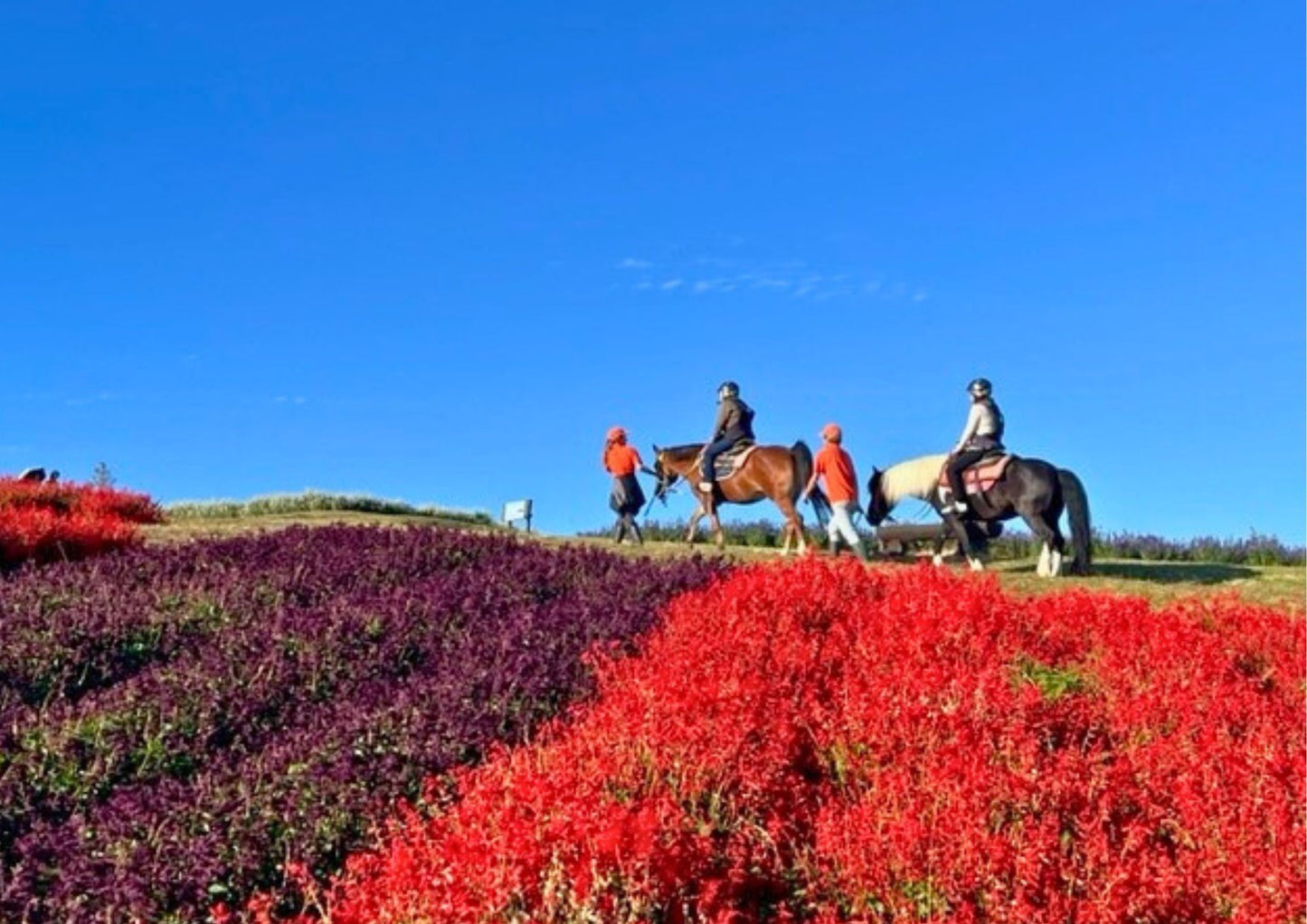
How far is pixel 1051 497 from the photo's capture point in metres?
16.5

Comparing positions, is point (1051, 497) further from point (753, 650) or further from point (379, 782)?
point (379, 782)

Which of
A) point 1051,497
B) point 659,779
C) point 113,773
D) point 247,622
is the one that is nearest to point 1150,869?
point 659,779

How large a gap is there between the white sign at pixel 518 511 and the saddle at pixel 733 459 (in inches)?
221

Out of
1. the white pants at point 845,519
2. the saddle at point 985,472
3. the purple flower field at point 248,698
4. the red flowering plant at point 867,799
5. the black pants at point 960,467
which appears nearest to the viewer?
the red flowering plant at point 867,799

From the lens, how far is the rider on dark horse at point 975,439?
17.6 meters

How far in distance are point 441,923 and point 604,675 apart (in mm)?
3197

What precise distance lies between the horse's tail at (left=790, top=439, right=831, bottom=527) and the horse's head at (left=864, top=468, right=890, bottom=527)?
→ 1531 millimetres

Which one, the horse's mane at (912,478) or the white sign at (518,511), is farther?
the white sign at (518,511)

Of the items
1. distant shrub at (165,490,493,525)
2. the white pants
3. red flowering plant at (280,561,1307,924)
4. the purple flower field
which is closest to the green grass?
distant shrub at (165,490,493,525)

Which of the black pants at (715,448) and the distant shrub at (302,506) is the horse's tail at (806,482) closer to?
the black pants at (715,448)

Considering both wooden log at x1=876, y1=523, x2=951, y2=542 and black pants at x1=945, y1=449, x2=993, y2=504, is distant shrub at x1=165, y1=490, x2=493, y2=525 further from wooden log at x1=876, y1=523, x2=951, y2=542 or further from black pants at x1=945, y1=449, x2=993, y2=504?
black pants at x1=945, y1=449, x2=993, y2=504

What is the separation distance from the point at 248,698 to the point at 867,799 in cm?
319

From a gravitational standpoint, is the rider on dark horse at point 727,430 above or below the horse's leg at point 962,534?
above

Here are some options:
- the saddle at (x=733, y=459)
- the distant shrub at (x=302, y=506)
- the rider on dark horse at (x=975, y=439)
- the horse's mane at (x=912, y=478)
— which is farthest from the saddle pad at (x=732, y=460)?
the distant shrub at (x=302, y=506)
